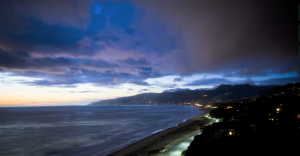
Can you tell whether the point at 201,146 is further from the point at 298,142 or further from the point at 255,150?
the point at 298,142

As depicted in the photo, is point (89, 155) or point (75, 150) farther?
point (75, 150)

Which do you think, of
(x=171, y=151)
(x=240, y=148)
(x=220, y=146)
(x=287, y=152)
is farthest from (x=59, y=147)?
(x=287, y=152)

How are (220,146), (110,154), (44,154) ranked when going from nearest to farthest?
(220,146) < (110,154) < (44,154)

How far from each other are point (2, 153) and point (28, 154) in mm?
4720

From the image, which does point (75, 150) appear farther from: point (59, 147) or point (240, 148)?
point (240, 148)

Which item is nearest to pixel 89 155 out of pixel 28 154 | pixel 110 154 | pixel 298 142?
pixel 110 154

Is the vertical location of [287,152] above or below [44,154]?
above

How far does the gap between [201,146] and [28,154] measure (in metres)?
28.3

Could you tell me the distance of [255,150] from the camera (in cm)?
1678

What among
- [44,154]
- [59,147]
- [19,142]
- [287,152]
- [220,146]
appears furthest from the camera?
[19,142]

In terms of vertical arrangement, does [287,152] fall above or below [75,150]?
above

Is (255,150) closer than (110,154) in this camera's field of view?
Yes

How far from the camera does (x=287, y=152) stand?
51.4 feet

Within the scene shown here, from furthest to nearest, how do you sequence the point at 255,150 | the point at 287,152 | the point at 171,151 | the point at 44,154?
1. the point at 44,154
2. the point at 171,151
3. the point at 255,150
4. the point at 287,152
